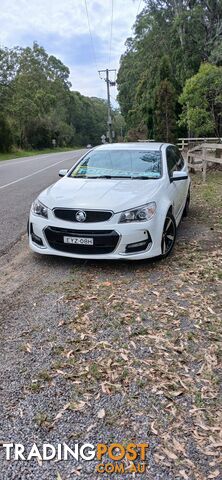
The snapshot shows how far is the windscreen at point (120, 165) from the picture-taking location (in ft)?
17.5

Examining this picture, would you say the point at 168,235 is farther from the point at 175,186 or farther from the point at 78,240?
the point at 78,240

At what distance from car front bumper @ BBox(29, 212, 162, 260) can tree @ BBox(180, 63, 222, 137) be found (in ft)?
42.4

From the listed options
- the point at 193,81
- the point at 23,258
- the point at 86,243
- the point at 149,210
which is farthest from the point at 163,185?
the point at 193,81

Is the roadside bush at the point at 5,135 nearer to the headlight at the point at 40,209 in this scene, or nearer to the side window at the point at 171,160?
the side window at the point at 171,160

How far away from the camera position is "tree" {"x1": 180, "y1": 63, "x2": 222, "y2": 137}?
15484 mm

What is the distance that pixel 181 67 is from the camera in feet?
85.8

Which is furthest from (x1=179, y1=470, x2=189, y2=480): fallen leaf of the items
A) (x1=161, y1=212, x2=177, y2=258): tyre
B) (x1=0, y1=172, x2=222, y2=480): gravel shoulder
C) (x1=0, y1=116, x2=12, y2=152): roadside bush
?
(x1=0, y1=116, x2=12, y2=152): roadside bush

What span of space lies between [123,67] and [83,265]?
47810 mm

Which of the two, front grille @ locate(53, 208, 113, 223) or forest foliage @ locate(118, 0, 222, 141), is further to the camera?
forest foliage @ locate(118, 0, 222, 141)

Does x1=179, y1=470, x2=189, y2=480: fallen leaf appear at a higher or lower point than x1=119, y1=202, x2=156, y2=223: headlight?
lower

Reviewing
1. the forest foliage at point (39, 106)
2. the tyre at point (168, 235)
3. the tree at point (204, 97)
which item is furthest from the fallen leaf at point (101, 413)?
the forest foliage at point (39, 106)

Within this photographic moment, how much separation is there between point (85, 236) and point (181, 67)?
2533 cm

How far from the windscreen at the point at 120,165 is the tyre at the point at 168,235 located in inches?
27.9

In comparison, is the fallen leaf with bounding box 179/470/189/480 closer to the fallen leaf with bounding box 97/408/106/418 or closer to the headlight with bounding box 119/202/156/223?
the fallen leaf with bounding box 97/408/106/418
